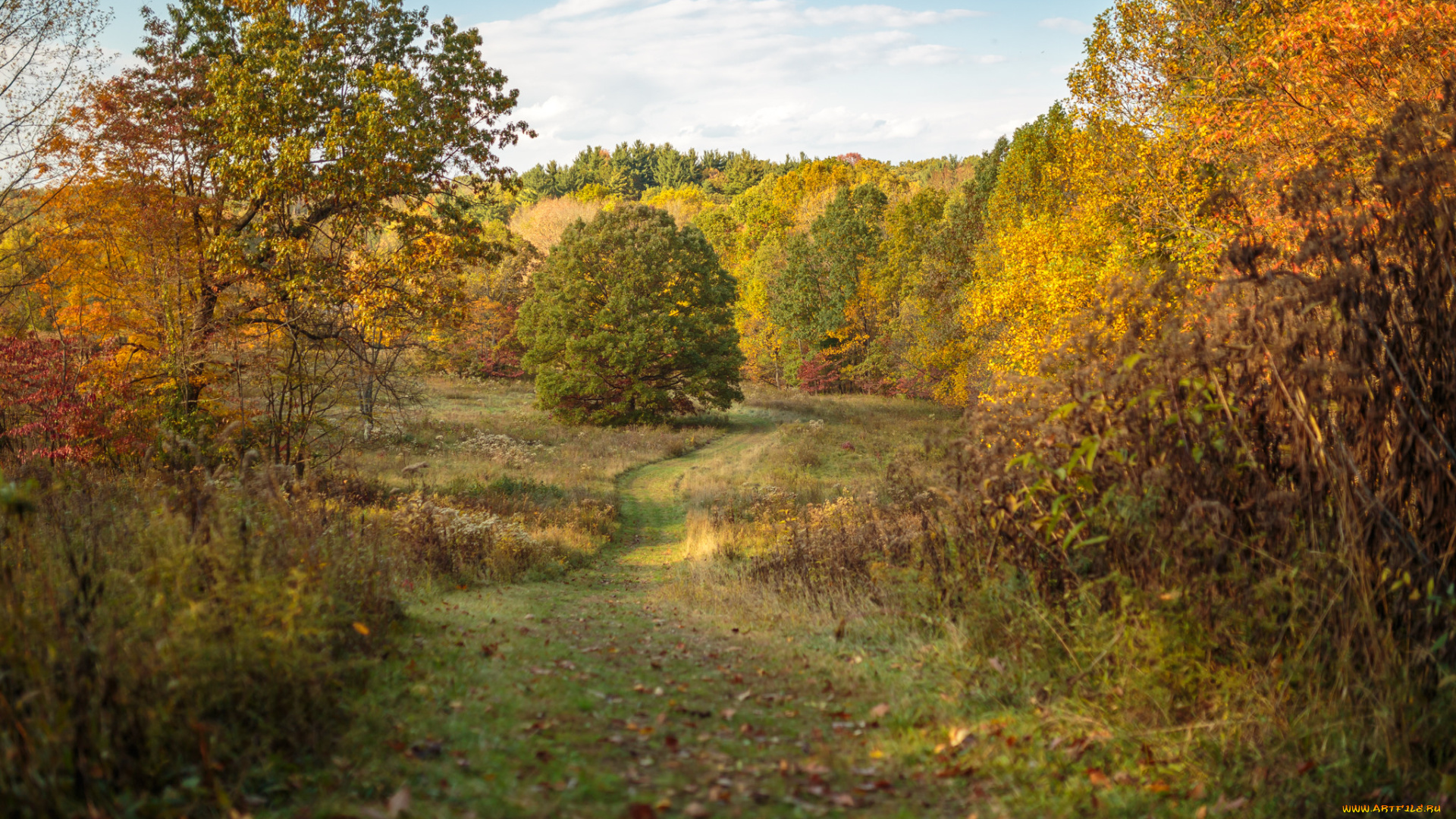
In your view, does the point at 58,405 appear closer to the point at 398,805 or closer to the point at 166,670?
the point at 166,670

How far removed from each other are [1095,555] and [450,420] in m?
27.5

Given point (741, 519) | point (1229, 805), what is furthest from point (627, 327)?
point (1229, 805)

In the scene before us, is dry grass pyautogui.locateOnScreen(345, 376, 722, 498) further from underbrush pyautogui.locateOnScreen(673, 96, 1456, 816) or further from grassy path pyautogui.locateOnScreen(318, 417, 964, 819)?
underbrush pyautogui.locateOnScreen(673, 96, 1456, 816)

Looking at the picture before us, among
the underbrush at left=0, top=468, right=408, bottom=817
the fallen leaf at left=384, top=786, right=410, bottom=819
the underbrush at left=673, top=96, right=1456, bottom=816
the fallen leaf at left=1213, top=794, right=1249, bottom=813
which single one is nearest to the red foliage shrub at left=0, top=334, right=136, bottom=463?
the underbrush at left=0, top=468, right=408, bottom=817

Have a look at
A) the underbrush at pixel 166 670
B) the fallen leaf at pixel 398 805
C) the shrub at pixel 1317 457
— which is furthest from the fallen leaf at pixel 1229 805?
the underbrush at pixel 166 670

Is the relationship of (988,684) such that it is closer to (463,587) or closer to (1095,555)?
(1095,555)

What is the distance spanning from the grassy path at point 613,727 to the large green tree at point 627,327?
2503 cm

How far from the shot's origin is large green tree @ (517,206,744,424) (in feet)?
107

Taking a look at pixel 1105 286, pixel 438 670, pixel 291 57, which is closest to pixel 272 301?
pixel 291 57

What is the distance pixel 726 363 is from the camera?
35.2 meters

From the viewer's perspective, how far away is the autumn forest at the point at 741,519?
390 centimetres

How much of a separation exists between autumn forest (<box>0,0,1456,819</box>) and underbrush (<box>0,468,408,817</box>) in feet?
0.09

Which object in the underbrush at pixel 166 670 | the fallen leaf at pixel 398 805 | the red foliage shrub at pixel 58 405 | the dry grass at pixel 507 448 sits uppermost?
the red foliage shrub at pixel 58 405

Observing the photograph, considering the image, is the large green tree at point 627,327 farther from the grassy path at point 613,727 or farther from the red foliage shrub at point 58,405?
the grassy path at point 613,727
